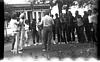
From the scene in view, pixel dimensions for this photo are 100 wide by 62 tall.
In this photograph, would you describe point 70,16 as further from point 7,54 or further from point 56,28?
point 7,54

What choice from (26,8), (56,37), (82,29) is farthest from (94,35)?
(26,8)

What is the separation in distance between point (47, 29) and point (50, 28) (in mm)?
140

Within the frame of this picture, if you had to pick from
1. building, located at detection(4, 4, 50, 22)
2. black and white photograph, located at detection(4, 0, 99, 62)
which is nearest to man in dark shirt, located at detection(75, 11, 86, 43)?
Result: black and white photograph, located at detection(4, 0, 99, 62)

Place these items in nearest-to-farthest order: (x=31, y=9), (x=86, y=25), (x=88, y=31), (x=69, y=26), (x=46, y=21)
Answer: (x=46, y=21)
(x=31, y=9)
(x=88, y=31)
(x=86, y=25)
(x=69, y=26)

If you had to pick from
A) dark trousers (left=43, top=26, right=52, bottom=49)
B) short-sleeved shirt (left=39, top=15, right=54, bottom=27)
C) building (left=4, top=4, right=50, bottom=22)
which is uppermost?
Answer: building (left=4, top=4, right=50, bottom=22)

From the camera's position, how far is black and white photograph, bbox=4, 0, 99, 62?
11891 mm

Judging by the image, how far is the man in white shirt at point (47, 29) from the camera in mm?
12109

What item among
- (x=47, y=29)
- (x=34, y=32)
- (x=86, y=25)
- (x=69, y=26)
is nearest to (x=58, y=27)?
(x=69, y=26)

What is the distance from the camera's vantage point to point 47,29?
12.2 meters

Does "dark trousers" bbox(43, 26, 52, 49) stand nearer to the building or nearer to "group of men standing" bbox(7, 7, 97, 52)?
"group of men standing" bbox(7, 7, 97, 52)

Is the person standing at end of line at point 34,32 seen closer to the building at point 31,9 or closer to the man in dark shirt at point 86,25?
the building at point 31,9

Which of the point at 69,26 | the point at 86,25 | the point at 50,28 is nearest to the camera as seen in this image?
the point at 50,28

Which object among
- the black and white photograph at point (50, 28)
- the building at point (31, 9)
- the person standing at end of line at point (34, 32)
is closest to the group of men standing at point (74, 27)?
the black and white photograph at point (50, 28)

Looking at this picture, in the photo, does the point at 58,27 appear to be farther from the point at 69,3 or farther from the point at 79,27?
the point at 69,3
